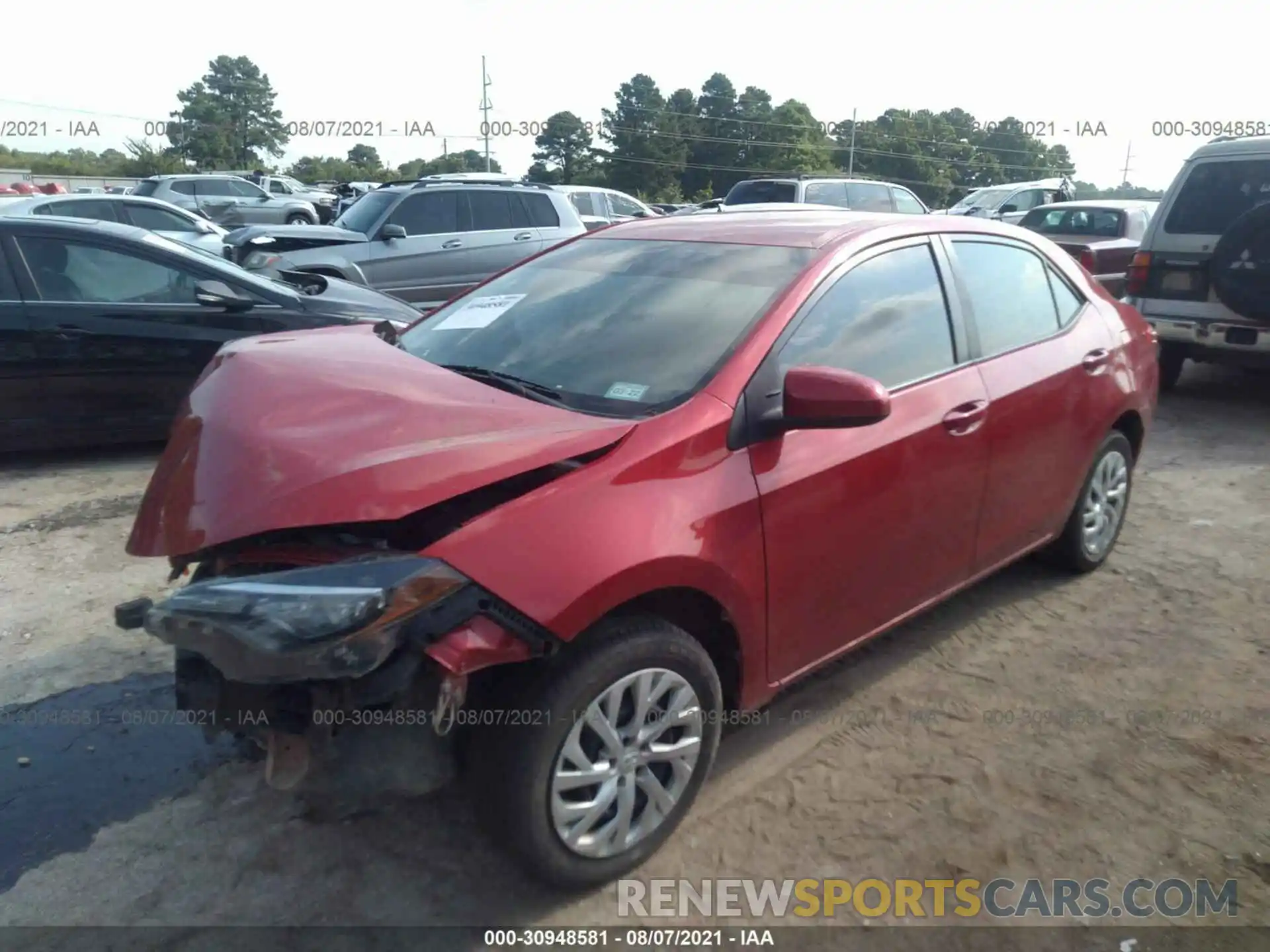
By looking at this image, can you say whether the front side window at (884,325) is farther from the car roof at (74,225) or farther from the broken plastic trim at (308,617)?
the car roof at (74,225)

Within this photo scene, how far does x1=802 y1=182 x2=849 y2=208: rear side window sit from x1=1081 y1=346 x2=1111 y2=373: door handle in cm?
1023

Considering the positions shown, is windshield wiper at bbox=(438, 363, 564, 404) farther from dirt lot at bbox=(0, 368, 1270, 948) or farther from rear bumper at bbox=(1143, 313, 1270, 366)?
rear bumper at bbox=(1143, 313, 1270, 366)

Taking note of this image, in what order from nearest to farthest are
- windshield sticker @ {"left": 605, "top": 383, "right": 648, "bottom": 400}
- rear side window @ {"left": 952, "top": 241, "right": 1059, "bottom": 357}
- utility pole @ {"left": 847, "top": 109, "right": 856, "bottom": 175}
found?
windshield sticker @ {"left": 605, "top": 383, "right": 648, "bottom": 400}, rear side window @ {"left": 952, "top": 241, "right": 1059, "bottom": 357}, utility pole @ {"left": 847, "top": 109, "right": 856, "bottom": 175}

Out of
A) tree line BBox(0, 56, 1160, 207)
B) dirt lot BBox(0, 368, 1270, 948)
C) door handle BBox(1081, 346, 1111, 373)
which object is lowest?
dirt lot BBox(0, 368, 1270, 948)

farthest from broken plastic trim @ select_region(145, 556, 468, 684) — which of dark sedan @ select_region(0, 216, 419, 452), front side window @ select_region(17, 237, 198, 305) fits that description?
front side window @ select_region(17, 237, 198, 305)

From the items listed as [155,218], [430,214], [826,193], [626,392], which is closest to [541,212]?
[430,214]

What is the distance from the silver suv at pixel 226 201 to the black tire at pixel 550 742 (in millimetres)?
20054

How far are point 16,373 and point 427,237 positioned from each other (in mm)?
5466

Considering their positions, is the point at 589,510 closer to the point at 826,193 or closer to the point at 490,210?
the point at 490,210

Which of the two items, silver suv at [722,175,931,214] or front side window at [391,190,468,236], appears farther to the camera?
silver suv at [722,175,931,214]

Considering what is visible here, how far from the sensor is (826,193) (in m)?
14.6

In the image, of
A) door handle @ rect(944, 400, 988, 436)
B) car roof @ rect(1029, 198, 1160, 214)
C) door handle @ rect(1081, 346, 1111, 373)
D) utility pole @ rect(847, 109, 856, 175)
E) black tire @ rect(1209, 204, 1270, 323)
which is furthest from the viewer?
utility pole @ rect(847, 109, 856, 175)

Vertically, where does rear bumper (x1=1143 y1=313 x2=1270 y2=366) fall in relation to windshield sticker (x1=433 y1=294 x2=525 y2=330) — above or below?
below

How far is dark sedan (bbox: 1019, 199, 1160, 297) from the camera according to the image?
492 inches
